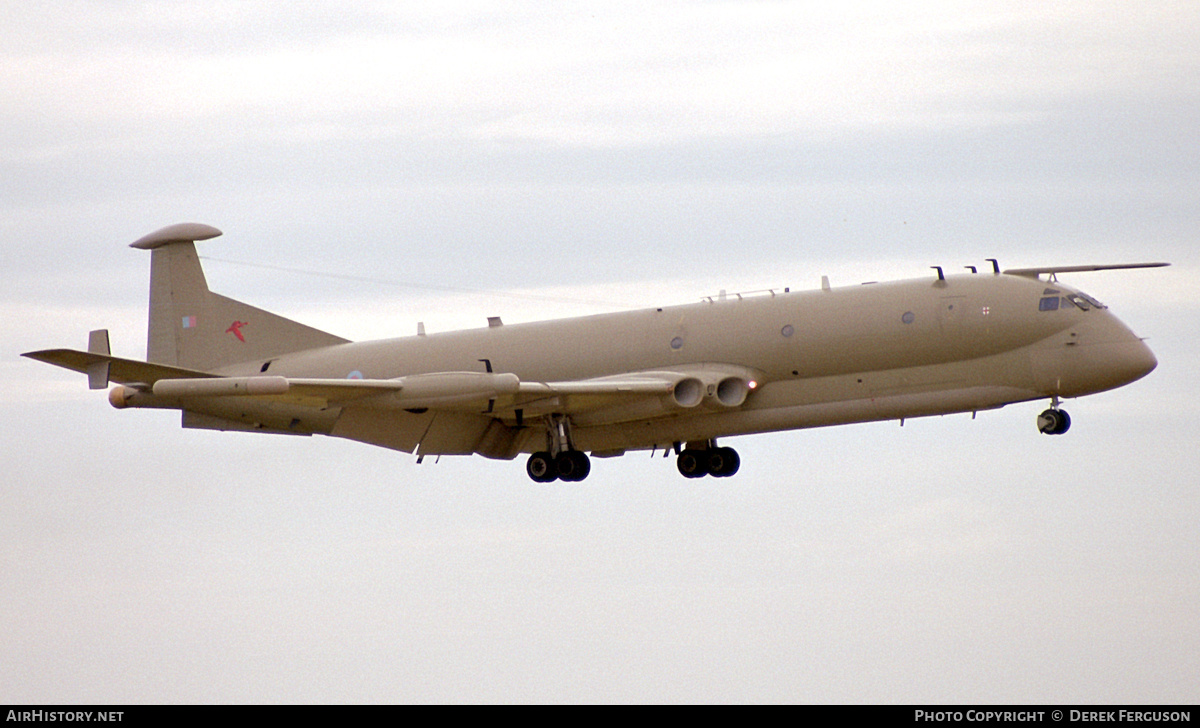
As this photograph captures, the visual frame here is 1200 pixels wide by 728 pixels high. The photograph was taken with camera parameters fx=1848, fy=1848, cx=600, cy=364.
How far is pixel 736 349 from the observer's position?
32562 millimetres

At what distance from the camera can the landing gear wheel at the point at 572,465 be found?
1319 inches

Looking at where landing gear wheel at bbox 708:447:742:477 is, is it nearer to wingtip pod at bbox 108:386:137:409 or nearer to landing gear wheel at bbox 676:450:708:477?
landing gear wheel at bbox 676:450:708:477

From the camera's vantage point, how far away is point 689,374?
107ft

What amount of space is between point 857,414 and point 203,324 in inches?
562

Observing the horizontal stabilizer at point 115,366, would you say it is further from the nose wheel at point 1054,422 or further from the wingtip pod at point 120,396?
the nose wheel at point 1054,422

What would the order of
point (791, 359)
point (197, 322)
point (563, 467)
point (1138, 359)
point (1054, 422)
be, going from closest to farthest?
point (1138, 359), point (1054, 422), point (791, 359), point (563, 467), point (197, 322)

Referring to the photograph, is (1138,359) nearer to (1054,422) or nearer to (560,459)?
(1054,422)

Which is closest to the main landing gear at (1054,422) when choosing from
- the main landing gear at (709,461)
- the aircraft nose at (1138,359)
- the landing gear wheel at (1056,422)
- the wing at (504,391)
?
the landing gear wheel at (1056,422)

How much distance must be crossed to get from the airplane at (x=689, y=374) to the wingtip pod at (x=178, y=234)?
12.4 feet

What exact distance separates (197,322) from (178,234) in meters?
1.89

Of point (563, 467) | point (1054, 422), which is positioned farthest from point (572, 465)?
point (1054, 422)

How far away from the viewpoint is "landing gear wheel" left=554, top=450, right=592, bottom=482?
110 ft

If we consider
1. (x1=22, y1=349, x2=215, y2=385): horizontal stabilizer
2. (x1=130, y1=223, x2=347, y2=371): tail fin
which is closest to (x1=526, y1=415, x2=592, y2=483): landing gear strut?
(x1=130, y1=223, x2=347, y2=371): tail fin
